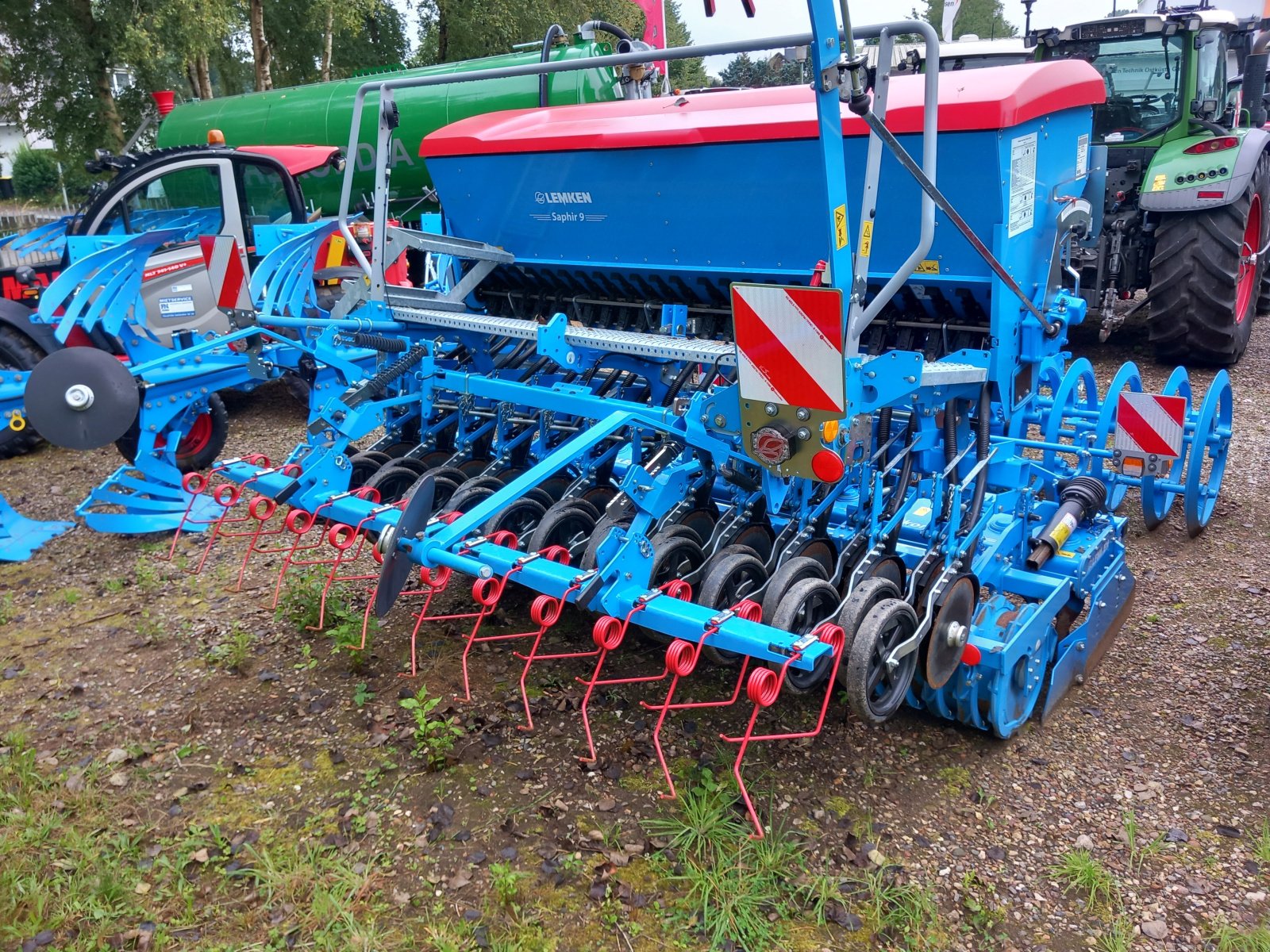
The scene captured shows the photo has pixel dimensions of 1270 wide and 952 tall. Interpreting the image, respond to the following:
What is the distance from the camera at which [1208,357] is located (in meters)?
7.29

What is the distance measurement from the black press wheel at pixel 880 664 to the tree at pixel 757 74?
5.35 feet

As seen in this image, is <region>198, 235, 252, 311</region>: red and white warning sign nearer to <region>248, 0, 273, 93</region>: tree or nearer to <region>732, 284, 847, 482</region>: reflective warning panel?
<region>732, 284, 847, 482</region>: reflective warning panel

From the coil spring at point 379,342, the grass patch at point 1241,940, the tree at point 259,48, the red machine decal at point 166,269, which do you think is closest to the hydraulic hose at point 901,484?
the grass patch at point 1241,940

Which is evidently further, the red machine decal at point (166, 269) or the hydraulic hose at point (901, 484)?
the red machine decal at point (166, 269)

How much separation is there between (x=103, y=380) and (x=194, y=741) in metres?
2.22

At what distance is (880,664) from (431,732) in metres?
1.53

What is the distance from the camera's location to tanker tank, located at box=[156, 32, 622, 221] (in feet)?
32.2

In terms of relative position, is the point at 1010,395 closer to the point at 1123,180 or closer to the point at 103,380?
the point at 103,380

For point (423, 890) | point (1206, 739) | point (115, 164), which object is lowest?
point (1206, 739)

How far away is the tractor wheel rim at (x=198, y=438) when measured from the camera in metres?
6.23

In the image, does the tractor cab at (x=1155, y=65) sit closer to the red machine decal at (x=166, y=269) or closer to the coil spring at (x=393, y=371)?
the coil spring at (x=393, y=371)

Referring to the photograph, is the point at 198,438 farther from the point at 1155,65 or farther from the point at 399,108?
the point at 1155,65

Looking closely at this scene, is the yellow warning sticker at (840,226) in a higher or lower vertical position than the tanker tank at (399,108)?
lower

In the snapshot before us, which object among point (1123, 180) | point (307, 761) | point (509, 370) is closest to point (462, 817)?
point (307, 761)
